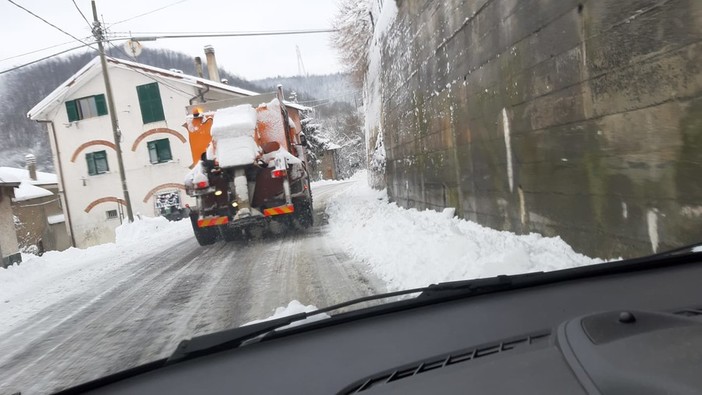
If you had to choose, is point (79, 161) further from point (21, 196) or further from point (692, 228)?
point (692, 228)

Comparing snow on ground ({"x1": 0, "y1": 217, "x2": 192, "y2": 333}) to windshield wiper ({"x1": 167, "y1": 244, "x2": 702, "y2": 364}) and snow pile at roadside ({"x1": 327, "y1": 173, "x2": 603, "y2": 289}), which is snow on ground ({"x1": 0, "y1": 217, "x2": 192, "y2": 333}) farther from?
windshield wiper ({"x1": 167, "y1": 244, "x2": 702, "y2": 364})

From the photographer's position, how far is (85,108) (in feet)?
87.3

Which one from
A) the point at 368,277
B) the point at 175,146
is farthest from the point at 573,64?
the point at 175,146

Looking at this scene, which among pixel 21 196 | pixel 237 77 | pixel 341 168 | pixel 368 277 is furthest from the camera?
pixel 341 168

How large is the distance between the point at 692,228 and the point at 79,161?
30.3 metres

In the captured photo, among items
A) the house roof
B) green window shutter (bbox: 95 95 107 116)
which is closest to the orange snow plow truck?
the house roof

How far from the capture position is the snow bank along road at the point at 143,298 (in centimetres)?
393

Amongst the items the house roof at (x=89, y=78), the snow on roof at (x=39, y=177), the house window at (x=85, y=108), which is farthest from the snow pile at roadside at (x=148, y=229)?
the snow on roof at (x=39, y=177)

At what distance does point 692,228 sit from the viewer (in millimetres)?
3172

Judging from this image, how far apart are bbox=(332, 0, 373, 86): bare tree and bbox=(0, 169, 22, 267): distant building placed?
56.6ft

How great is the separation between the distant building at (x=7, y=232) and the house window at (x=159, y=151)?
11.5m

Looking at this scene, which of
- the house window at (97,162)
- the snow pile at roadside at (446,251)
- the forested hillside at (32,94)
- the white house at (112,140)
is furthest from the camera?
the house window at (97,162)

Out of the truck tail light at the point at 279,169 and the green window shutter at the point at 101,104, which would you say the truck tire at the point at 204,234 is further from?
the green window shutter at the point at 101,104

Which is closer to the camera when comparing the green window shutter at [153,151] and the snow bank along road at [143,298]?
the snow bank along road at [143,298]
